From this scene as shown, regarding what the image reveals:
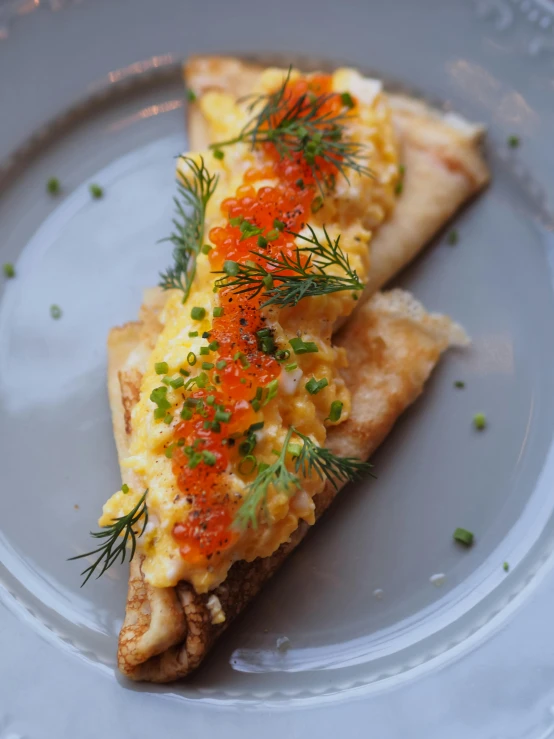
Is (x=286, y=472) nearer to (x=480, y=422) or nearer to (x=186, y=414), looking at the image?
(x=186, y=414)

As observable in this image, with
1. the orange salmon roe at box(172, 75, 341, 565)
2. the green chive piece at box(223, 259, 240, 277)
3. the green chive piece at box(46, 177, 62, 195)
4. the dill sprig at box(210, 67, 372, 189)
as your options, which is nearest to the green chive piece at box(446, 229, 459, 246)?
the dill sprig at box(210, 67, 372, 189)

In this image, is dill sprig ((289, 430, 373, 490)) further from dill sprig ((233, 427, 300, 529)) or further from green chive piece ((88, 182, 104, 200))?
→ green chive piece ((88, 182, 104, 200))

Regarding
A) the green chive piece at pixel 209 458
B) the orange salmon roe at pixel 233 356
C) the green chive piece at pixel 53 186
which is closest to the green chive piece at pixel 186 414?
the orange salmon roe at pixel 233 356

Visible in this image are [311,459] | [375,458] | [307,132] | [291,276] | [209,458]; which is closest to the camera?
[209,458]

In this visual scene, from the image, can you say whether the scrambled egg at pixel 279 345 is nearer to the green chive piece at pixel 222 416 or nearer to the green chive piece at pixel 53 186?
the green chive piece at pixel 222 416

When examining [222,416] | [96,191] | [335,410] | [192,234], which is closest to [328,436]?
[335,410]

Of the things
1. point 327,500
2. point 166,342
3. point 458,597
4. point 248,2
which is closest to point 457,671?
point 458,597

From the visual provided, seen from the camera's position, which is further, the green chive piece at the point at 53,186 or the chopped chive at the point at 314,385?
the green chive piece at the point at 53,186
